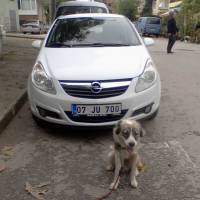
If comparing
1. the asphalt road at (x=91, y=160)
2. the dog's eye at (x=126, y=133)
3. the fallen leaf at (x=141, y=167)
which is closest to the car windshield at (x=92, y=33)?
the asphalt road at (x=91, y=160)

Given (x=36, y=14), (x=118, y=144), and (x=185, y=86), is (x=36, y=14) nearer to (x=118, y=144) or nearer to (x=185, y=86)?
(x=185, y=86)

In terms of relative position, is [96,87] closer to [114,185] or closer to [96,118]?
[96,118]

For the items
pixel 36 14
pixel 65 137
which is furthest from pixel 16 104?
pixel 36 14

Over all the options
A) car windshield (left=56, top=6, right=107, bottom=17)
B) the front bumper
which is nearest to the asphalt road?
the front bumper

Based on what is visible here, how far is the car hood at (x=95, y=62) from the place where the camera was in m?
5.38

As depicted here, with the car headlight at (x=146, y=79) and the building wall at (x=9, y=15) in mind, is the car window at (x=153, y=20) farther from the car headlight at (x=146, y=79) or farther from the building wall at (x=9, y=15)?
the car headlight at (x=146, y=79)

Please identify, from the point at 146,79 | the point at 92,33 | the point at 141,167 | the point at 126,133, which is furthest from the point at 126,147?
the point at 92,33

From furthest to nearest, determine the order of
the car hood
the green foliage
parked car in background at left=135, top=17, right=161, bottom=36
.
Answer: the green foliage → parked car in background at left=135, top=17, right=161, bottom=36 → the car hood

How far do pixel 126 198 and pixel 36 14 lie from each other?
60.1m

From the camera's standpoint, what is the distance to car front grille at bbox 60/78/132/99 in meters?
5.23

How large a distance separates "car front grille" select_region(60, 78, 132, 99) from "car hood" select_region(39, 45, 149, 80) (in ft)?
0.26

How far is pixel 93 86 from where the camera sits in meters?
5.23

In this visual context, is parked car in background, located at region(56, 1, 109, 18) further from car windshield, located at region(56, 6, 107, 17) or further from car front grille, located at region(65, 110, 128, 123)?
car front grille, located at region(65, 110, 128, 123)

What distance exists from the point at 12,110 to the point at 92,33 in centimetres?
190
